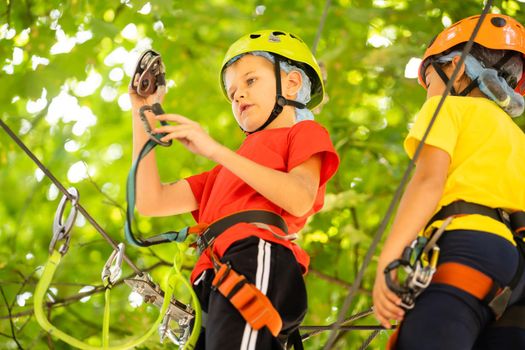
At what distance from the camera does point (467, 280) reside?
Answer: 214cm

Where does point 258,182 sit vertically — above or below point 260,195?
above

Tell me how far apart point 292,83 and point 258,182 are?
2.03 ft

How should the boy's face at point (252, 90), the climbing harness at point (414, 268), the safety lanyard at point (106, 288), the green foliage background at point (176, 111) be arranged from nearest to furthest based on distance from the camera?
the climbing harness at point (414, 268), the safety lanyard at point (106, 288), the boy's face at point (252, 90), the green foliage background at point (176, 111)

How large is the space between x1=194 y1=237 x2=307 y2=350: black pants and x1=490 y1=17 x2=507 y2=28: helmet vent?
95cm

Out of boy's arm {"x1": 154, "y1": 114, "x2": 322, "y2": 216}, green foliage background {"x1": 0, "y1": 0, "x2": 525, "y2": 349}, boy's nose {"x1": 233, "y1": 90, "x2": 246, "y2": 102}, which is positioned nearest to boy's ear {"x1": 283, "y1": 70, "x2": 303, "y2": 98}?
boy's nose {"x1": 233, "y1": 90, "x2": 246, "y2": 102}

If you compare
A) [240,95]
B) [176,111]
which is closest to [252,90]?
[240,95]

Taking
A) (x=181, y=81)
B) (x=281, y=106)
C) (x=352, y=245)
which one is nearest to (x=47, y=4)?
(x=181, y=81)

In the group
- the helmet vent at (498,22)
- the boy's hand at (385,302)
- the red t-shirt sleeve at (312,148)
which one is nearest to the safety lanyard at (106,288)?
the red t-shirt sleeve at (312,148)

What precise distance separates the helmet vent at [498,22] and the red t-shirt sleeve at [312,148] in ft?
2.03

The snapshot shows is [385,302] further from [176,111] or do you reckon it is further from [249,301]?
[176,111]

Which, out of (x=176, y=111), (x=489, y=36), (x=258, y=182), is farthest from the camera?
(x=176, y=111)

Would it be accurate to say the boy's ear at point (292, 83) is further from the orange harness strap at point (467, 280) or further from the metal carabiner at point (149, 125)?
the orange harness strap at point (467, 280)

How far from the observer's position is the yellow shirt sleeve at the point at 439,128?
7.55 ft

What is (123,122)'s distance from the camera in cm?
605
